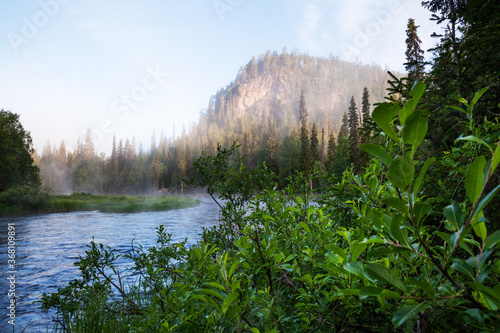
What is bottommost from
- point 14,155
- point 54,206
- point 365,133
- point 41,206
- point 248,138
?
point 54,206

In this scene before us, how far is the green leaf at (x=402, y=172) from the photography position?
1.62 feet

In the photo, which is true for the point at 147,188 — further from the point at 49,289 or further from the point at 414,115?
the point at 414,115

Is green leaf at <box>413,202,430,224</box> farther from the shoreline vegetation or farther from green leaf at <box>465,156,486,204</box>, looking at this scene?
the shoreline vegetation

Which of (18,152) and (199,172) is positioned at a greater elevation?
(18,152)

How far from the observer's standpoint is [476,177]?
47 centimetres

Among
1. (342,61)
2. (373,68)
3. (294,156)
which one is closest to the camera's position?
(294,156)

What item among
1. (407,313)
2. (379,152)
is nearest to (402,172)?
(379,152)

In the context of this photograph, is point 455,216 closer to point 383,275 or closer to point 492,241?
point 492,241

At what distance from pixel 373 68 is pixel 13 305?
215 metres

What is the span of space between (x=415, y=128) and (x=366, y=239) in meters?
0.45

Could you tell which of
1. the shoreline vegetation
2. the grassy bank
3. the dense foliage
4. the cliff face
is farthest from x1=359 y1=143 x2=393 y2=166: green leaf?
the cliff face

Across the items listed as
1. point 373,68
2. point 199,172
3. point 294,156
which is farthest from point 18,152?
point 373,68

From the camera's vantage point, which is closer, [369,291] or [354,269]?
[369,291]

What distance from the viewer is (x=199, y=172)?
12.2 feet
